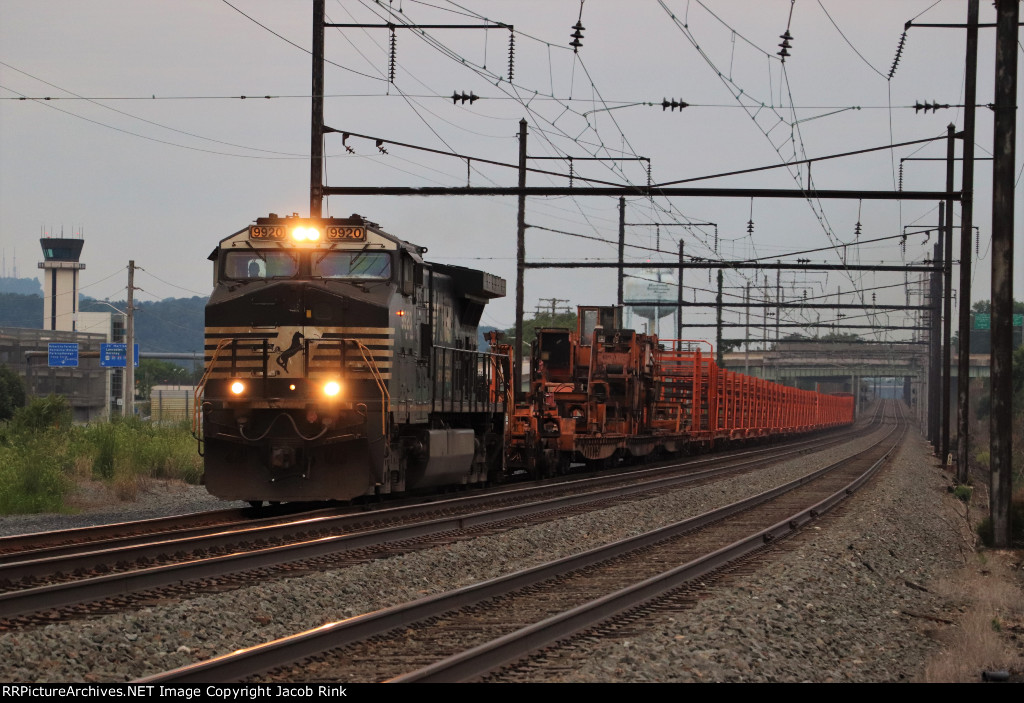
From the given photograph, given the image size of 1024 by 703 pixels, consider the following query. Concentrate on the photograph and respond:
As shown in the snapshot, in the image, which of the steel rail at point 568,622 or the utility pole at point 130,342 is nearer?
the steel rail at point 568,622

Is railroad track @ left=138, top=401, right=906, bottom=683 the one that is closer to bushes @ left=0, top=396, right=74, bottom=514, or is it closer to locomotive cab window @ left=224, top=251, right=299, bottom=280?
locomotive cab window @ left=224, top=251, right=299, bottom=280

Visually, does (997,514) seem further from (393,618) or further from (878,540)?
(393,618)

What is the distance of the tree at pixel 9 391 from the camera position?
227ft

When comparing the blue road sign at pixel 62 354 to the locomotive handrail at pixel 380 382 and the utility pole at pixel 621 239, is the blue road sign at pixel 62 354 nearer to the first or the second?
the utility pole at pixel 621 239

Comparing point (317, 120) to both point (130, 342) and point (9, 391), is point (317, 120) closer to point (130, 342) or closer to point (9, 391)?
point (130, 342)

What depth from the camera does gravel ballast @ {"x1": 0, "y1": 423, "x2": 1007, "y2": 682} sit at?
25.0 ft

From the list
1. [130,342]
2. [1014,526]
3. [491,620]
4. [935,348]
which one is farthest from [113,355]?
[491,620]

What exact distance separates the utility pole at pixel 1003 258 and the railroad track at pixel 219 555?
6.05m

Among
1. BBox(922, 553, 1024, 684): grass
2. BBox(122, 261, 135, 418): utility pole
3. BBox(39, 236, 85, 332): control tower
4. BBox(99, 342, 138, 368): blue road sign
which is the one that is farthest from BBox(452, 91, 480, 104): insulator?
BBox(39, 236, 85, 332): control tower

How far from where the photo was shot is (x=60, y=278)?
15775 cm

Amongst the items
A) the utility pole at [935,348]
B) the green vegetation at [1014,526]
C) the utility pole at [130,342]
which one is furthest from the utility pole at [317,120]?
the utility pole at [935,348]

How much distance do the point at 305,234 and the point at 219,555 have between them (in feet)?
17.2
